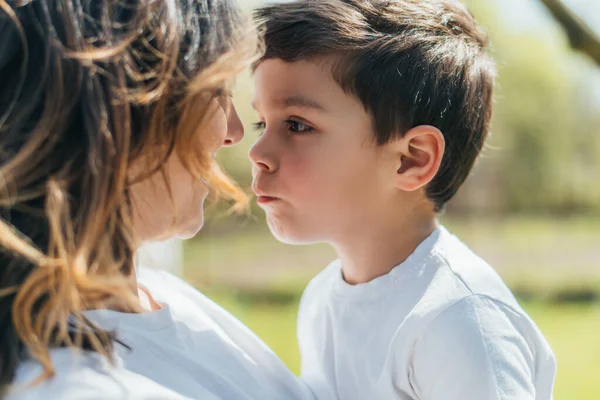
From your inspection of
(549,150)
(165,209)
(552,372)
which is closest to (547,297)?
(549,150)

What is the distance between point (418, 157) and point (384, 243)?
0.65 feet

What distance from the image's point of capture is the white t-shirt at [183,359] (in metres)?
1.07

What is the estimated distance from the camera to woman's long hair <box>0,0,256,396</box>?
1.02 meters

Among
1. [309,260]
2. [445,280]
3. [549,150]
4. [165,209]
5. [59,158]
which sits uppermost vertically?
[59,158]

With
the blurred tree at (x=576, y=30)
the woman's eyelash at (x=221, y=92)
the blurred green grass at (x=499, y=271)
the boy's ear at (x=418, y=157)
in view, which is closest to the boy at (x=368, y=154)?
the boy's ear at (x=418, y=157)

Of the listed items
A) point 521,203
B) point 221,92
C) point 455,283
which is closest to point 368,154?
point 455,283

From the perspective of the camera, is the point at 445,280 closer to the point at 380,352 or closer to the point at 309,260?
the point at 380,352

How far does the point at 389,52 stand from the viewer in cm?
161

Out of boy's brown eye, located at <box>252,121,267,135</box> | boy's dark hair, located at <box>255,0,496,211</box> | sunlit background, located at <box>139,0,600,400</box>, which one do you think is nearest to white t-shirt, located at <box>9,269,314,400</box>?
boy's brown eye, located at <box>252,121,267,135</box>

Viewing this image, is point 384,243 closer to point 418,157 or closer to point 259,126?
point 418,157

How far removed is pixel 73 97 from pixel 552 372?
1.09 metres

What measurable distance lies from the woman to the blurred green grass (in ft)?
13.0

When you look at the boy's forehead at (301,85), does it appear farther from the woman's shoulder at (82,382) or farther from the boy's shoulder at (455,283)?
the woman's shoulder at (82,382)

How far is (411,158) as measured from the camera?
1674mm
